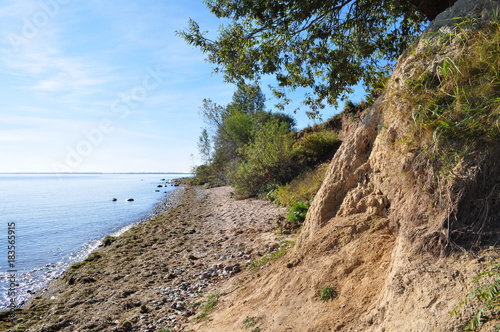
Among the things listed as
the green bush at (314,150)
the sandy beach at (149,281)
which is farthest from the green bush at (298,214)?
the green bush at (314,150)

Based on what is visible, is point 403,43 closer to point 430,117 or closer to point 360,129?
point 360,129

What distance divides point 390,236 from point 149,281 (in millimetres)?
5736

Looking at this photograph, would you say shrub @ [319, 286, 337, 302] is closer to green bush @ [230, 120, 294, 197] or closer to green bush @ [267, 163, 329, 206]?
green bush @ [267, 163, 329, 206]

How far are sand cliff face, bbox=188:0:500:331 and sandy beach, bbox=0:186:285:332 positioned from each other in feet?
4.34

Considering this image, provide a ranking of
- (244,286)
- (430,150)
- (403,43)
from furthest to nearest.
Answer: (403,43)
(244,286)
(430,150)

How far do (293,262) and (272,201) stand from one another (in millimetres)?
11830

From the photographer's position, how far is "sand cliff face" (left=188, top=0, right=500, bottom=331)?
2.98m

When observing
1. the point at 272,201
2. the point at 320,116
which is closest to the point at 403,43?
the point at 320,116

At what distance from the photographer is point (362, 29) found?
8.96 metres

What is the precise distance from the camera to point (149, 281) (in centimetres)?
775

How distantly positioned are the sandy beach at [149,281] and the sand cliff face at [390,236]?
4.34 feet

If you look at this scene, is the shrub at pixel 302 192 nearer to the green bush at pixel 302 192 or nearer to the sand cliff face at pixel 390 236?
the green bush at pixel 302 192

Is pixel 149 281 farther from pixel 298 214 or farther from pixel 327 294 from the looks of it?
pixel 327 294

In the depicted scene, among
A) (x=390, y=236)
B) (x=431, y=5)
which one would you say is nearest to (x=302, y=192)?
(x=431, y=5)
